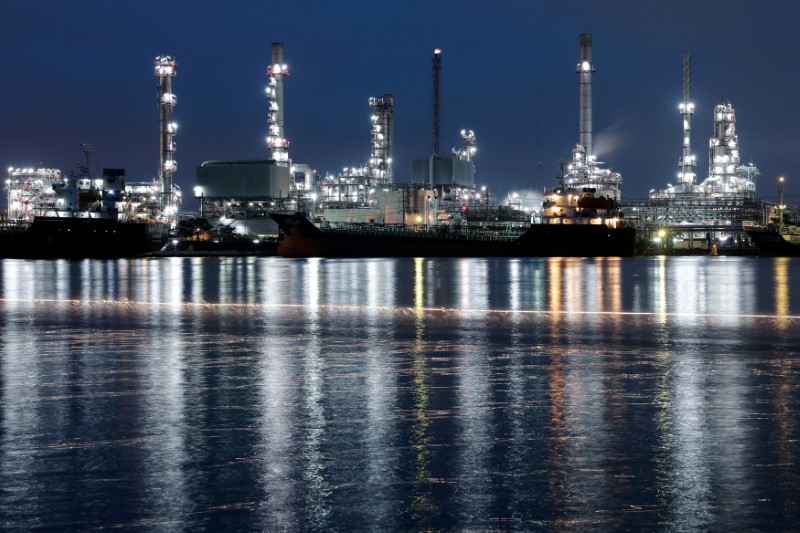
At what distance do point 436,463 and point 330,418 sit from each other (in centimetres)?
234

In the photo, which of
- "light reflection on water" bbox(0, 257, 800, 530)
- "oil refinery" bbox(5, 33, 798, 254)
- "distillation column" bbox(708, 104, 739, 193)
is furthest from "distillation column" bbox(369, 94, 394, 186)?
"light reflection on water" bbox(0, 257, 800, 530)

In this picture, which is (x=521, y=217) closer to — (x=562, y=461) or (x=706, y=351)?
(x=706, y=351)

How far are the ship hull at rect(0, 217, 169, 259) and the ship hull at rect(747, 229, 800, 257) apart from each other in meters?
71.0

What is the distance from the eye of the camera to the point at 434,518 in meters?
7.03

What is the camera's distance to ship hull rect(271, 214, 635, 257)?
103 m

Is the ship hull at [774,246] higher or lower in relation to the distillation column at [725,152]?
lower

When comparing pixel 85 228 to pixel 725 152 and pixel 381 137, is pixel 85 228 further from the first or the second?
pixel 725 152

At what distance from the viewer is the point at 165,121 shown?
141 meters

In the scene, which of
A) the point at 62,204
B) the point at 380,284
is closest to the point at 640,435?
the point at 380,284

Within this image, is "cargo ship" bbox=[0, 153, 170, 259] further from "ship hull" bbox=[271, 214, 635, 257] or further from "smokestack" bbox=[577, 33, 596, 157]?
"smokestack" bbox=[577, 33, 596, 157]

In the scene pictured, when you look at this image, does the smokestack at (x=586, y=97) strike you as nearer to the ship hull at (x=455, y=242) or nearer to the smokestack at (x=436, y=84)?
the smokestack at (x=436, y=84)

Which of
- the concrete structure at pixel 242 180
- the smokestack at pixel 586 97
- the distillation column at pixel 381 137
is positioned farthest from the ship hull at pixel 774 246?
the concrete structure at pixel 242 180

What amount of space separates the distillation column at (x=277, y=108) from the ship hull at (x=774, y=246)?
71.3 metres

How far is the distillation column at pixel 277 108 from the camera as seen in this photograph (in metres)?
147
